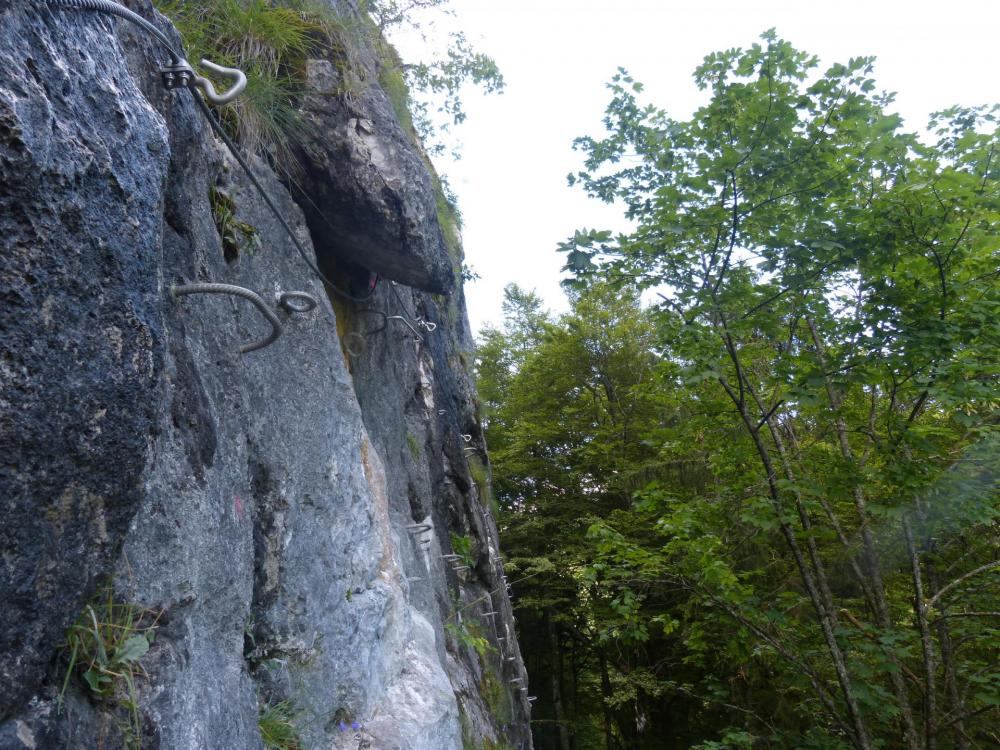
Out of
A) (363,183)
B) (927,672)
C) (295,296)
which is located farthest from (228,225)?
(927,672)

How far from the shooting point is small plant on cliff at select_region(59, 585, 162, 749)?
1.47m

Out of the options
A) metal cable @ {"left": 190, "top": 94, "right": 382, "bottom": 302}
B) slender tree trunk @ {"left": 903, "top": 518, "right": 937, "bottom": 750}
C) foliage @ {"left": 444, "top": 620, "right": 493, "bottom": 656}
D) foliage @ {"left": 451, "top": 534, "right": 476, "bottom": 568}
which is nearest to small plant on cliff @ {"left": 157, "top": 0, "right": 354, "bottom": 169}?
metal cable @ {"left": 190, "top": 94, "right": 382, "bottom": 302}

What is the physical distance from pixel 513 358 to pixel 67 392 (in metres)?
18.9

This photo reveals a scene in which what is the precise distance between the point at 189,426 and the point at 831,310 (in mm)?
4600

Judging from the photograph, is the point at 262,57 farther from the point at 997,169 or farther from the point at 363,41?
the point at 997,169

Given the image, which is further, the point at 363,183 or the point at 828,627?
the point at 828,627

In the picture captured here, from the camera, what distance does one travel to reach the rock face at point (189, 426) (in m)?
1.31

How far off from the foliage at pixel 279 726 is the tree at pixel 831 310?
122 inches

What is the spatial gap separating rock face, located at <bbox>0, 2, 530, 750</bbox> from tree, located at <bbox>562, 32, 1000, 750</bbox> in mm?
1794

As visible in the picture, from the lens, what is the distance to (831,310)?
5035 mm

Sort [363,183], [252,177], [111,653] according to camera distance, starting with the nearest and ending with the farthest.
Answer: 1. [111,653]
2. [252,177]
3. [363,183]

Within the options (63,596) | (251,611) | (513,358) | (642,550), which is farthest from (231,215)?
(513,358)

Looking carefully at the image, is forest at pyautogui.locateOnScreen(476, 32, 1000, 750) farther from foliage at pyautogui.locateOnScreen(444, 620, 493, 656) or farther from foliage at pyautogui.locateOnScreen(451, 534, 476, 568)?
foliage at pyautogui.locateOnScreen(451, 534, 476, 568)

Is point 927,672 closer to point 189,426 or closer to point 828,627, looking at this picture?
point 828,627
